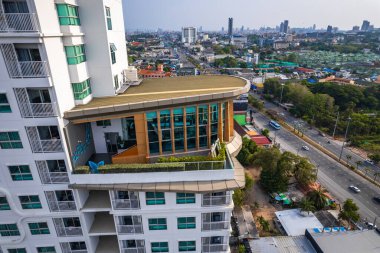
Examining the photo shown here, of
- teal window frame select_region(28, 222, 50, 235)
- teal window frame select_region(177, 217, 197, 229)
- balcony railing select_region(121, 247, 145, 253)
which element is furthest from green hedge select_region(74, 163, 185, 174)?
balcony railing select_region(121, 247, 145, 253)

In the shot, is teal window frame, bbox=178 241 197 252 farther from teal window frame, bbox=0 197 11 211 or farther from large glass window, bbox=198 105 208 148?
teal window frame, bbox=0 197 11 211

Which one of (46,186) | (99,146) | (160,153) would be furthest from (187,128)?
(46,186)

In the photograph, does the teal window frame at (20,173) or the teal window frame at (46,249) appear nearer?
the teal window frame at (20,173)

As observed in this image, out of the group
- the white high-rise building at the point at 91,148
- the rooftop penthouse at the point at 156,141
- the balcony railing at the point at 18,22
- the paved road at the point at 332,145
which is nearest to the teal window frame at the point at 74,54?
the white high-rise building at the point at 91,148

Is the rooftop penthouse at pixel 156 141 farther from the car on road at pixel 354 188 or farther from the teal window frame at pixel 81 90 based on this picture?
the car on road at pixel 354 188

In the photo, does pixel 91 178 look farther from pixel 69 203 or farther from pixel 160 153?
pixel 160 153

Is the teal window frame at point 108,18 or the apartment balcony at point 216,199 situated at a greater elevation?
the teal window frame at point 108,18
